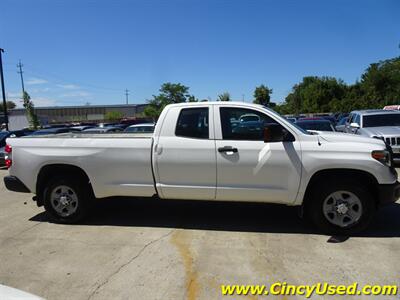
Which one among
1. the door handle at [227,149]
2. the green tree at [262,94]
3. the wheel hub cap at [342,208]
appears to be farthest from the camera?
the green tree at [262,94]

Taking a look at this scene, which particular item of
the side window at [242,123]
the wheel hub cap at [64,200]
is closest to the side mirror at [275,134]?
the side window at [242,123]

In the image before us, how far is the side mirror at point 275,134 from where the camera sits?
494 centimetres

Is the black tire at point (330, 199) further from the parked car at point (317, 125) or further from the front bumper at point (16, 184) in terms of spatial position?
the parked car at point (317, 125)

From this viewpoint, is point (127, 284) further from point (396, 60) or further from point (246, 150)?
point (396, 60)

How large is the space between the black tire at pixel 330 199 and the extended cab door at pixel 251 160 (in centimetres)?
33

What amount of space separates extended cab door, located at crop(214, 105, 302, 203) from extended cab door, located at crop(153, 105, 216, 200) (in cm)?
15

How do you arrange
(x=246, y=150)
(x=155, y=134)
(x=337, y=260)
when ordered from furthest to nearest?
(x=155, y=134) < (x=246, y=150) < (x=337, y=260)

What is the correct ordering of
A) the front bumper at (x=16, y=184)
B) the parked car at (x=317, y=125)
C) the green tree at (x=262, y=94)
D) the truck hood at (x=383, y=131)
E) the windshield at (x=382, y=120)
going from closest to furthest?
the front bumper at (x=16, y=184)
the truck hood at (x=383, y=131)
the windshield at (x=382, y=120)
the parked car at (x=317, y=125)
the green tree at (x=262, y=94)

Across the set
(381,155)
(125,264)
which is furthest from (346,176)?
(125,264)

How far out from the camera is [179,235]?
5238 millimetres

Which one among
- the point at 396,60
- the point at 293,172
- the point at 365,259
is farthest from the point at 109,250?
the point at 396,60

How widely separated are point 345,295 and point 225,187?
85.9 inches

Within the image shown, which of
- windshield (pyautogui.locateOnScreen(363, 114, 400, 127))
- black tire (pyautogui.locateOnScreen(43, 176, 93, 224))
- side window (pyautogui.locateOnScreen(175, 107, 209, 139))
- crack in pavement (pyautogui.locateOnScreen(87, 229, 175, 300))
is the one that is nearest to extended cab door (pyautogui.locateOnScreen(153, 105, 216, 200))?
side window (pyautogui.locateOnScreen(175, 107, 209, 139))

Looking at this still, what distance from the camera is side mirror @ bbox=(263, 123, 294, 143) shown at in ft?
16.2
